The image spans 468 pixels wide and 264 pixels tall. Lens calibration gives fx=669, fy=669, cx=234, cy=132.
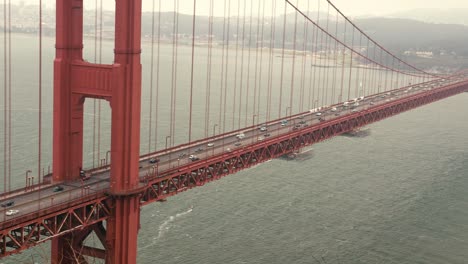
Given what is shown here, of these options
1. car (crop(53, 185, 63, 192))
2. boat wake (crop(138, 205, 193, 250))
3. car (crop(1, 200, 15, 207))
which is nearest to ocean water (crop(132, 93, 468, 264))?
boat wake (crop(138, 205, 193, 250))

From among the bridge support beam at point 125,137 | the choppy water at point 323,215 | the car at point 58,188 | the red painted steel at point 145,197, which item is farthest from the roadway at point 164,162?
the choppy water at point 323,215

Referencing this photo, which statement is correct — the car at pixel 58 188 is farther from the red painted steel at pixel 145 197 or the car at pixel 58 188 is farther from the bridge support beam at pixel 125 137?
the bridge support beam at pixel 125 137

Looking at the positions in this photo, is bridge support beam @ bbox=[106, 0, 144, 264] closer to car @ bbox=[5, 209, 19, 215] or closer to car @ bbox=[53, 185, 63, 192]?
car @ bbox=[53, 185, 63, 192]

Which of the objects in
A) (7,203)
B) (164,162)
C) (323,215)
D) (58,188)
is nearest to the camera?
(7,203)

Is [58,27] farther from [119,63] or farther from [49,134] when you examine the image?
[49,134]

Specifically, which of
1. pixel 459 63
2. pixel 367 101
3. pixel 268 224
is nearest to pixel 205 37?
pixel 459 63

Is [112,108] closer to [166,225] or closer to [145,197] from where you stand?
[145,197]

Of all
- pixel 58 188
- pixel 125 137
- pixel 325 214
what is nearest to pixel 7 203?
pixel 58 188
